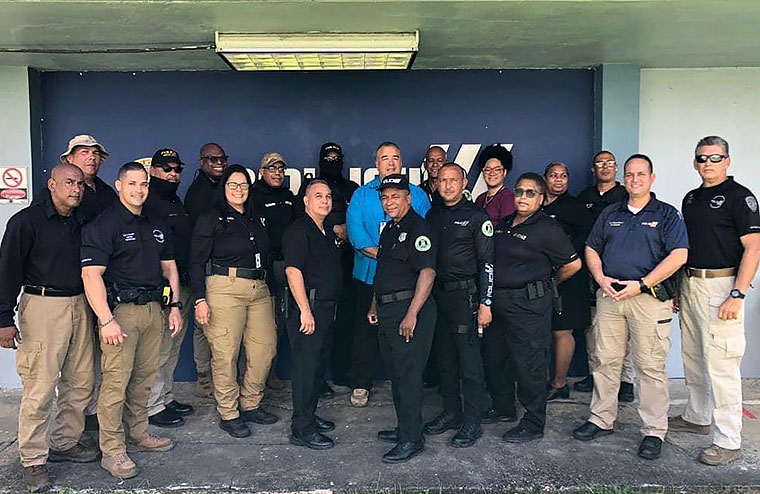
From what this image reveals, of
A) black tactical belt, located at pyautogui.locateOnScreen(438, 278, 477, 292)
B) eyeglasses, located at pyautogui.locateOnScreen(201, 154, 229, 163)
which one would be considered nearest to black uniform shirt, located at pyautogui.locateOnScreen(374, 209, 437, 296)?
black tactical belt, located at pyautogui.locateOnScreen(438, 278, 477, 292)

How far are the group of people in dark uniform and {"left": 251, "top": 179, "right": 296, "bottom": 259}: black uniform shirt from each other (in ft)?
1.73

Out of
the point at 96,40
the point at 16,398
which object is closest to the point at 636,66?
the point at 96,40

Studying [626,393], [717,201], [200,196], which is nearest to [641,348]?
[717,201]

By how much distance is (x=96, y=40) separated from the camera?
14.8 feet

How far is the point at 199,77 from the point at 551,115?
3195 millimetres

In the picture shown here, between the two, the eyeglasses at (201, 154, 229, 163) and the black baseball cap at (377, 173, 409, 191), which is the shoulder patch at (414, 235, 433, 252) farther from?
the eyeglasses at (201, 154, 229, 163)

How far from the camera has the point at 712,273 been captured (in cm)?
391

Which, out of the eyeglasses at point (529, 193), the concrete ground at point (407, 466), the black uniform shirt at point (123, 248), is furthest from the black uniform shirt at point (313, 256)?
the eyeglasses at point (529, 193)

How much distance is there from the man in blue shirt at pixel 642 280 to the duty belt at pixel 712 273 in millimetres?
210

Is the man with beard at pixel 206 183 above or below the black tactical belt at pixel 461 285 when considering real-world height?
above

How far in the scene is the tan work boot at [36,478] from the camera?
3512 mm

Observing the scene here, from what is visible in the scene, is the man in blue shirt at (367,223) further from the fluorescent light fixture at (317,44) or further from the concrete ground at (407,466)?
the concrete ground at (407,466)

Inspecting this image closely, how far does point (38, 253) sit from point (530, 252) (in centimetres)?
301

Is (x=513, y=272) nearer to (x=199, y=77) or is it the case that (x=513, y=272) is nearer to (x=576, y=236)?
(x=576, y=236)
